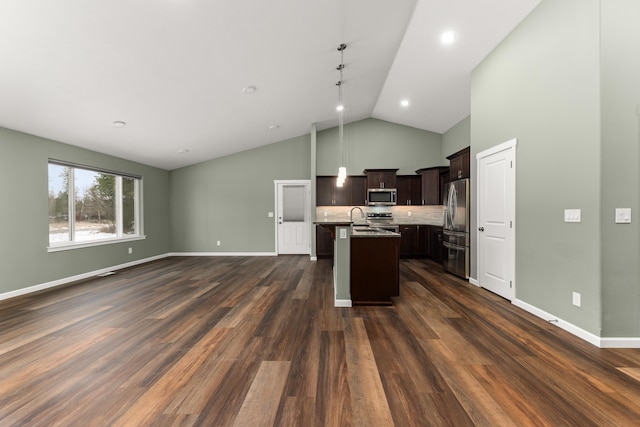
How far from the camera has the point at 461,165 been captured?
4.80 m

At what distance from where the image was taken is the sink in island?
3.43 m

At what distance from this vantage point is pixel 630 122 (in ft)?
7.61

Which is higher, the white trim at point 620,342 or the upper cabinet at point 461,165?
the upper cabinet at point 461,165

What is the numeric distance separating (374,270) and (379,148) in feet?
15.6

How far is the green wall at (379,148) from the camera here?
24.1 ft


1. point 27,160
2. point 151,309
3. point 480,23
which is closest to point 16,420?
point 151,309

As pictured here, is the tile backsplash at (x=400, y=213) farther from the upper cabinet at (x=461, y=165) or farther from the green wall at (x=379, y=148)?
the upper cabinet at (x=461, y=165)

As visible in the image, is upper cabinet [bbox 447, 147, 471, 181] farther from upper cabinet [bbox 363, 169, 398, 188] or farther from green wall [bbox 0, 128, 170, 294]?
green wall [bbox 0, 128, 170, 294]

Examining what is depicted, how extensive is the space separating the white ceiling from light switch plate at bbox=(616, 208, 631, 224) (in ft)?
7.84

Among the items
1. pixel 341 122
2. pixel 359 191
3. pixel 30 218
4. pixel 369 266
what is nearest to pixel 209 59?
pixel 369 266

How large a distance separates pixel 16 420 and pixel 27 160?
13.5ft

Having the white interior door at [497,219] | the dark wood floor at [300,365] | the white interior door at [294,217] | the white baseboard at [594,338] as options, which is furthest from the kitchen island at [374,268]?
the white interior door at [294,217]

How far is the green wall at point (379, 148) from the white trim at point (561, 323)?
4.70m

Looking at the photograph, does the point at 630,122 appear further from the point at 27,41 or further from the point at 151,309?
the point at 27,41
